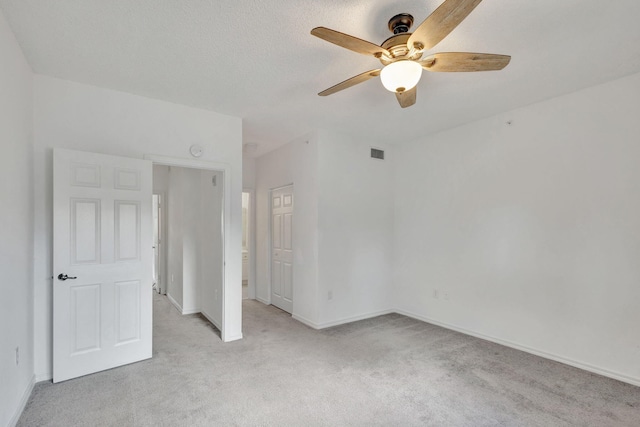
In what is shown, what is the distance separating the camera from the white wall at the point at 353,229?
416 centimetres

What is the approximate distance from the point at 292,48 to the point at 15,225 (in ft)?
7.61

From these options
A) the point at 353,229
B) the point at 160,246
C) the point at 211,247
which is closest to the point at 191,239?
the point at 211,247

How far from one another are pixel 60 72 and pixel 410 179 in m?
4.17

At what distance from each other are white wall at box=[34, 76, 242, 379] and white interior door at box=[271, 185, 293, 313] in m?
1.20

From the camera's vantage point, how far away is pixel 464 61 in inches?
73.4

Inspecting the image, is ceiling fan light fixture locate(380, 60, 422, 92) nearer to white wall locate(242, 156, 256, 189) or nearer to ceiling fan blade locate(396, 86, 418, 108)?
ceiling fan blade locate(396, 86, 418, 108)

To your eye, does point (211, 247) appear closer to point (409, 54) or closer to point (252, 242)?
point (252, 242)

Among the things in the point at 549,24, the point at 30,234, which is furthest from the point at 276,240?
the point at 549,24

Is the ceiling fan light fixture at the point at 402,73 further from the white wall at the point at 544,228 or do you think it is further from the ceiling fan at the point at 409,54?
the white wall at the point at 544,228

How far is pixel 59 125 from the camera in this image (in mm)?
2736

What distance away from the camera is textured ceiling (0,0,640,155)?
6.07 ft

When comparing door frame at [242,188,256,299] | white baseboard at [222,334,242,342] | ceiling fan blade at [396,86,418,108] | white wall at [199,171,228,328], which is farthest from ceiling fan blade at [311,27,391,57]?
door frame at [242,188,256,299]

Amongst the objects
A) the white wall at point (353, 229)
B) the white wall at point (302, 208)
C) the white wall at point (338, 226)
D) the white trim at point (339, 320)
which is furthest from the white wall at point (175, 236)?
the white wall at point (353, 229)

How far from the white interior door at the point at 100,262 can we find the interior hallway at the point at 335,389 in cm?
22
